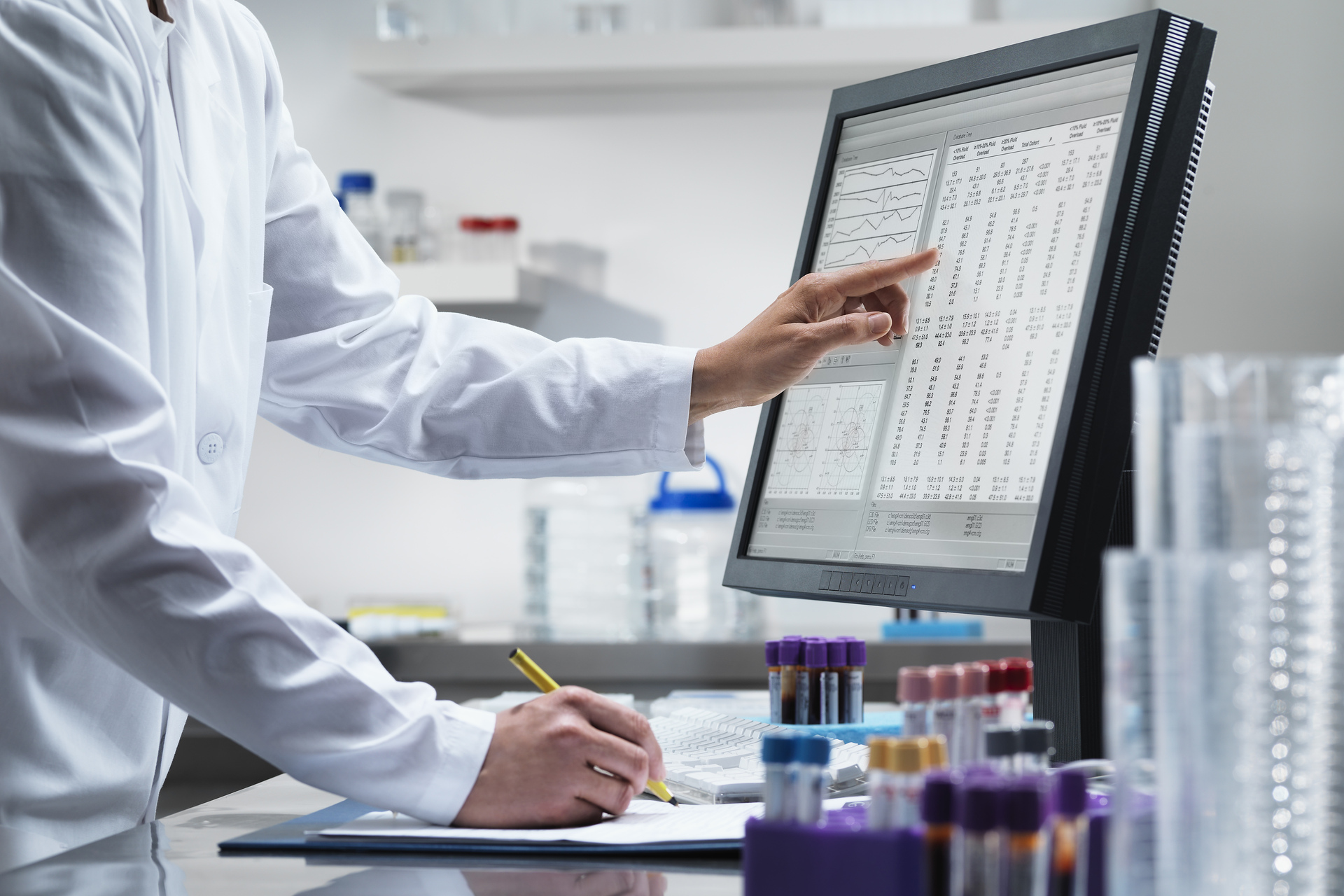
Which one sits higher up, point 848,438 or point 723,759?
point 848,438

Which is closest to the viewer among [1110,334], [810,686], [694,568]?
[1110,334]

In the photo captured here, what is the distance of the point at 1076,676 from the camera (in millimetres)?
836

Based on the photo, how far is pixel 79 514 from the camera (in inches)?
26.8

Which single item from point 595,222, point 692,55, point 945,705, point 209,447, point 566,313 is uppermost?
point 692,55

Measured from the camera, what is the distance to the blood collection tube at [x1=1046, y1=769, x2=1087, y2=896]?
0.44 m

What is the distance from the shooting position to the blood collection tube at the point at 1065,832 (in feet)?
1.44

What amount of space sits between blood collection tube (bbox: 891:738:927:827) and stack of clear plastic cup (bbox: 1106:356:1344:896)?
7 centimetres

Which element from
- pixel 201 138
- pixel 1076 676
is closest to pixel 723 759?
pixel 1076 676

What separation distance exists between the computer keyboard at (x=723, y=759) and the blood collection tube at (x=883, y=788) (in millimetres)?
296

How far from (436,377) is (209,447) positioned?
244 mm

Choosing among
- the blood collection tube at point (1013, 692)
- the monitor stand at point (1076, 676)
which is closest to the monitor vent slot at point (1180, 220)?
the monitor stand at point (1076, 676)

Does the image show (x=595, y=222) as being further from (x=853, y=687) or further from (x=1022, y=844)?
(x=1022, y=844)

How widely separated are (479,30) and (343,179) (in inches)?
17.8

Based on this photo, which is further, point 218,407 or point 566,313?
point 566,313
